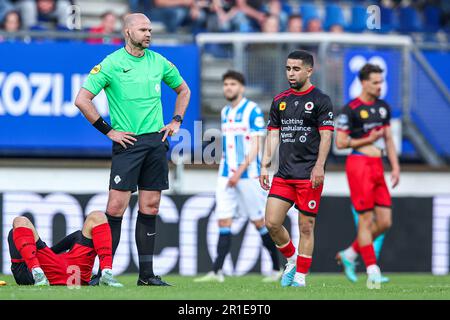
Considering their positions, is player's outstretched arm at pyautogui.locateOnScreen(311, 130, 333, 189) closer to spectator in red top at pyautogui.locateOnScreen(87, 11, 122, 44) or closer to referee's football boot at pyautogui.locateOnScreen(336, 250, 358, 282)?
referee's football boot at pyautogui.locateOnScreen(336, 250, 358, 282)

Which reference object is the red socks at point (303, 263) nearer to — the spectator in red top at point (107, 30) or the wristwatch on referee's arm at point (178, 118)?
the wristwatch on referee's arm at point (178, 118)

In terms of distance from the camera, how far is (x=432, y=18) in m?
21.5

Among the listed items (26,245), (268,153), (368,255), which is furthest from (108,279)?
(368,255)

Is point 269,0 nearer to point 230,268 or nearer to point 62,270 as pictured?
point 230,268

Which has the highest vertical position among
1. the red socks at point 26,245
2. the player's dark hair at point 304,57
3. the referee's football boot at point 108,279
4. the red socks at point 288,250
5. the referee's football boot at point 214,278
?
the player's dark hair at point 304,57

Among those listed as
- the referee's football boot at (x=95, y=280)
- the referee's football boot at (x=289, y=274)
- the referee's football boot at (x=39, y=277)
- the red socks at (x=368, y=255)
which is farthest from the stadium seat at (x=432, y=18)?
the referee's football boot at (x=39, y=277)

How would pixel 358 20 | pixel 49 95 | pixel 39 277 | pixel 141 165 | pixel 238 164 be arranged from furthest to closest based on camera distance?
pixel 358 20
pixel 49 95
pixel 238 164
pixel 141 165
pixel 39 277

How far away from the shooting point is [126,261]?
51.0ft

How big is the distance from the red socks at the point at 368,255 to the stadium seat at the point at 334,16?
735cm

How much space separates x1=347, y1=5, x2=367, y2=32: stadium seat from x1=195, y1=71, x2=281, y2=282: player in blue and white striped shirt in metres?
6.28

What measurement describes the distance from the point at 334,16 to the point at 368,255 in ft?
25.8

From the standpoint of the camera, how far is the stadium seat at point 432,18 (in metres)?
21.3

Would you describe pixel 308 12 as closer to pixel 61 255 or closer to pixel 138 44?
pixel 138 44
